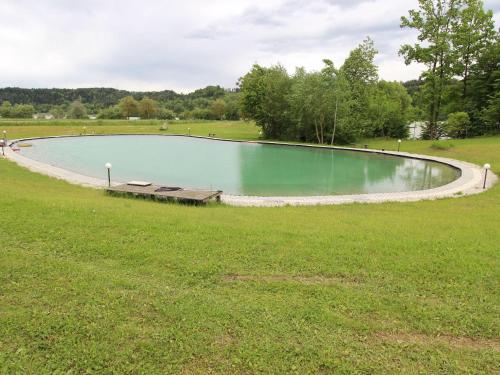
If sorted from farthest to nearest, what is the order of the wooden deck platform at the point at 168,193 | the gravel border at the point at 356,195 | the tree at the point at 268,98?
1. the tree at the point at 268,98
2. the gravel border at the point at 356,195
3. the wooden deck platform at the point at 168,193

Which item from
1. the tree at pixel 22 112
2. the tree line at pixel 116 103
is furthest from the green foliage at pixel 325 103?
the tree at pixel 22 112

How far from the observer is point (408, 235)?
5.82 metres

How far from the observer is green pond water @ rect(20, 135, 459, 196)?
15039 millimetres

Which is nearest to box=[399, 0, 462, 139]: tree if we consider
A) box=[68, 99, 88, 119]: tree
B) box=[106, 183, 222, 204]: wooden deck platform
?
box=[106, 183, 222, 204]: wooden deck platform

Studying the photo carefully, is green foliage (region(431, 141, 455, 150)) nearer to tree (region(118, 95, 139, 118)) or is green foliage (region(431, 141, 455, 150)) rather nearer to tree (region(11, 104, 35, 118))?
tree (region(118, 95, 139, 118))

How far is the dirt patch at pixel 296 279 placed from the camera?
4191 millimetres

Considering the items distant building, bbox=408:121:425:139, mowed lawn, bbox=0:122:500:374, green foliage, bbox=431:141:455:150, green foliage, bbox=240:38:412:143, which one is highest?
green foliage, bbox=240:38:412:143

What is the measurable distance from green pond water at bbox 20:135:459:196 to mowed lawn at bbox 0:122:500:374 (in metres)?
7.93

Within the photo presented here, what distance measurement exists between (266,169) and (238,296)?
53.5 feet

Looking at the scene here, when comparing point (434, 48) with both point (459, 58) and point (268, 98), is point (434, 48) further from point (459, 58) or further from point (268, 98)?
point (268, 98)

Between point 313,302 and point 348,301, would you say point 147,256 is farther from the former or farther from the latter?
point 348,301

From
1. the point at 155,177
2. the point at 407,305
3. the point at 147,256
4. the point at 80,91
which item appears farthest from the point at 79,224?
the point at 80,91

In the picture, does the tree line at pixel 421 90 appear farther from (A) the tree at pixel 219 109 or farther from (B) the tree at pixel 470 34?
(A) the tree at pixel 219 109

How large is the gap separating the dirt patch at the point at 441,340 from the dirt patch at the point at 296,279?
98 cm
